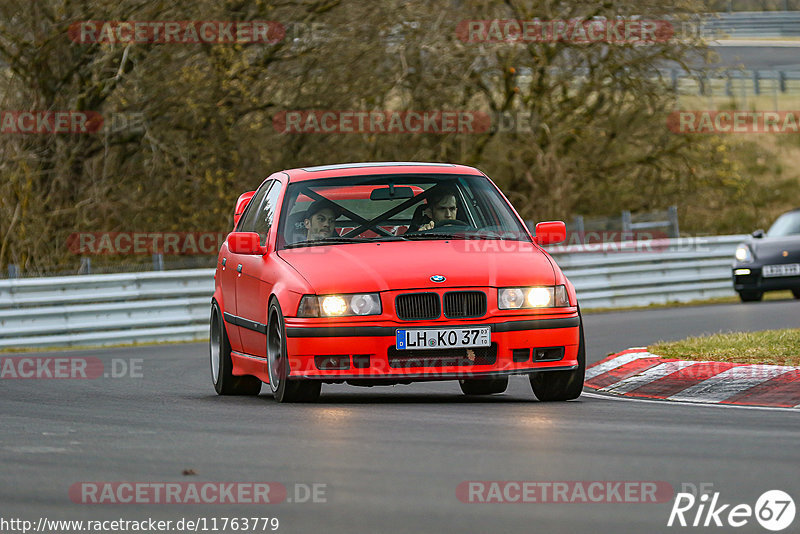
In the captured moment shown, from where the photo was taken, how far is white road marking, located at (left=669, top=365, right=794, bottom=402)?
10.4 metres

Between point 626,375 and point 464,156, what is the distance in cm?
1839

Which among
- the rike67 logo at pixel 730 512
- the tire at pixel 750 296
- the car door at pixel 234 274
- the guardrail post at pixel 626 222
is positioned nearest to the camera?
the rike67 logo at pixel 730 512

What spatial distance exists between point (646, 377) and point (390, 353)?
9.29 ft

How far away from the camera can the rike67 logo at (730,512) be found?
5.62 meters

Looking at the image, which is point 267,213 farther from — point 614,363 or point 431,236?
point 614,363

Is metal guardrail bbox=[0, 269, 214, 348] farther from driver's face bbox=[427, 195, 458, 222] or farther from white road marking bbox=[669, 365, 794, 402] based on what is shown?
white road marking bbox=[669, 365, 794, 402]

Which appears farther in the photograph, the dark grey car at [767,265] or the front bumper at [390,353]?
the dark grey car at [767,265]

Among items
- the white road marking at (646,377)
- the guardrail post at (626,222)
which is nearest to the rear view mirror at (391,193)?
the white road marking at (646,377)

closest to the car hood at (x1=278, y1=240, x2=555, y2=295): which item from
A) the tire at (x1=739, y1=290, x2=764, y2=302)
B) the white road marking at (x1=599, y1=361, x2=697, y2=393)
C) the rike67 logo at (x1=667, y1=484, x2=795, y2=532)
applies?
the white road marking at (x1=599, y1=361, x2=697, y2=393)

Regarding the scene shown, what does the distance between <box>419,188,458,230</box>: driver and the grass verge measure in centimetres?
240

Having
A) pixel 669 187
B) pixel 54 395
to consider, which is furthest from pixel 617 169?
pixel 54 395

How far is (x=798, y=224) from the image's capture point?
24234 millimetres

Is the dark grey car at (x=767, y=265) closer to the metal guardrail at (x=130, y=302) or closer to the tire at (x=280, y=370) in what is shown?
the metal guardrail at (x=130, y=302)

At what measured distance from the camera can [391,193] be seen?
10820mm
